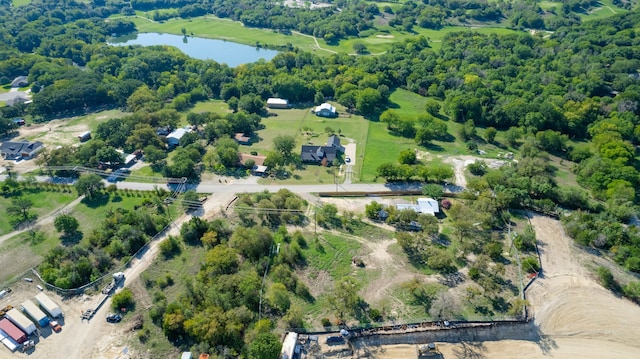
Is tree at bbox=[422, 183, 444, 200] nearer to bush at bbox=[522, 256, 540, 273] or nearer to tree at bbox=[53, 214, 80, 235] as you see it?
Answer: bush at bbox=[522, 256, 540, 273]

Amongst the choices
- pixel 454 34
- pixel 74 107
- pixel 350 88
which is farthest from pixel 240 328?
pixel 454 34

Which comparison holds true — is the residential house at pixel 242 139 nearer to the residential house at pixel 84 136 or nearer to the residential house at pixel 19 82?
the residential house at pixel 84 136

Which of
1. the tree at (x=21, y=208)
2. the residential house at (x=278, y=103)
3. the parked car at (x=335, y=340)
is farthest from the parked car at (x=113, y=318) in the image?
the residential house at (x=278, y=103)

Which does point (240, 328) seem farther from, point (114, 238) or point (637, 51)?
point (637, 51)

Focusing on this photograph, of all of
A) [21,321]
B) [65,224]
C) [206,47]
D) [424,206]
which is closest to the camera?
[21,321]

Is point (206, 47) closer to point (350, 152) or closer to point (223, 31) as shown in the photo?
point (223, 31)

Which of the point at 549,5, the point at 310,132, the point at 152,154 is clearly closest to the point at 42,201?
the point at 152,154
